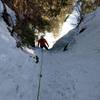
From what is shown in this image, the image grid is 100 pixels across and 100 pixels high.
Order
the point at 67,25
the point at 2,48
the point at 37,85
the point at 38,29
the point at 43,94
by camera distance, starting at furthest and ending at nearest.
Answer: the point at 67,25 → the point at 38,29 → the point at 2,48 → the point at 37,85 → the point at 43,94

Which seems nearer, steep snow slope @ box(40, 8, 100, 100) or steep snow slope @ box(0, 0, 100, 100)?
steep snow slope @ box(0, 0, 100, 100)

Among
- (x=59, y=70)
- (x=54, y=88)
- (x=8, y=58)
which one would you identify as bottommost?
(x=54, y=88)

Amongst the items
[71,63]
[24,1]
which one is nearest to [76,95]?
[71,63]

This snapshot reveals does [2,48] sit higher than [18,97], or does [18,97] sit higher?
[2,48]

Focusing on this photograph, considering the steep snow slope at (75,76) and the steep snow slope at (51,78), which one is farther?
the steep snow slope at (75,76)

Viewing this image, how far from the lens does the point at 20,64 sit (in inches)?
462

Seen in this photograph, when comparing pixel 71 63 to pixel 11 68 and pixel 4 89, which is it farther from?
pixel 4 89

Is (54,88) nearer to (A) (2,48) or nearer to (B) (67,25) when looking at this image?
(A) (2,48)

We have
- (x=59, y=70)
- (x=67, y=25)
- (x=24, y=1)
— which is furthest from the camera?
(x=67, y=25)

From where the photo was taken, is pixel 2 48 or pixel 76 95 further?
pixel 2 48

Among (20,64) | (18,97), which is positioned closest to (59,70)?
(20,64)

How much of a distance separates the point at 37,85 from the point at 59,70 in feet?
11.3

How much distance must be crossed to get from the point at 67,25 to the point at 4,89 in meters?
37.9

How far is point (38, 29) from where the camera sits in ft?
93.0
